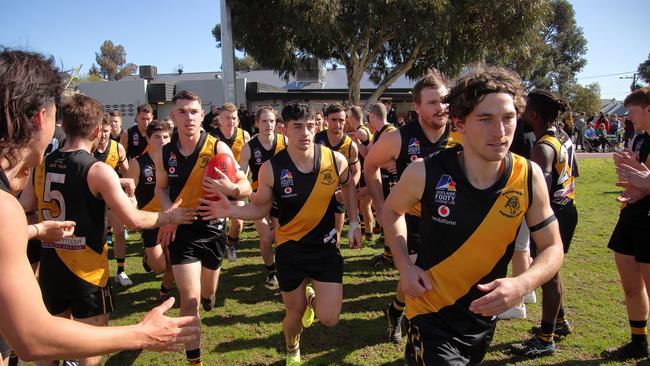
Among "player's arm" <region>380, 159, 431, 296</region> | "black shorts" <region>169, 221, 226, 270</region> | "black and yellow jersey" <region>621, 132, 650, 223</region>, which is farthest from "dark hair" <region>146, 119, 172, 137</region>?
"black and yellow jersey" <region>621, 132, 650, 223</region>

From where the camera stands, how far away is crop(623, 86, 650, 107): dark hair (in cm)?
391

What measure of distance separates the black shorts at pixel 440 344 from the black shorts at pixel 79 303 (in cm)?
237

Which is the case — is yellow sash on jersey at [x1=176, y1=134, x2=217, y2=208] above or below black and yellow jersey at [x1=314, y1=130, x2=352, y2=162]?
below

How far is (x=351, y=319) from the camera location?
17.1 ft

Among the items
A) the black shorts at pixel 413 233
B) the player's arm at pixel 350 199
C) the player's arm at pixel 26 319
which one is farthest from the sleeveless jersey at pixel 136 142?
the player's arm at pixel 26 319

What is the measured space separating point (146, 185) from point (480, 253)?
5.47m

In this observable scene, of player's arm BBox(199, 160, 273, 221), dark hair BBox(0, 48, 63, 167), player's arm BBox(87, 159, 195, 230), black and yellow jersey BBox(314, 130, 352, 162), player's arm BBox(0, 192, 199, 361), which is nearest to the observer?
player's arm BBox(0, 192, 199, 361)

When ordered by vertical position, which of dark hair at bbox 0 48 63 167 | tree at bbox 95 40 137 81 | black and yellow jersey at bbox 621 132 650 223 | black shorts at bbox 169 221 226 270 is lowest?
black shorts at bbox 169 221 226 270

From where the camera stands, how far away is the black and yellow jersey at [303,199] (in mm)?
4164

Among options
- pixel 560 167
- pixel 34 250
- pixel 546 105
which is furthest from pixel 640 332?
pixel 34 250

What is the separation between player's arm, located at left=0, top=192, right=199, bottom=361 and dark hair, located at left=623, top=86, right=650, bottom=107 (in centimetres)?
448

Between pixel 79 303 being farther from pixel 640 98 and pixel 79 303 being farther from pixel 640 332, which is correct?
pixel 640 98

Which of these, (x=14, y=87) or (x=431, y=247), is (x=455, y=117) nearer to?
(x=431, y=247)

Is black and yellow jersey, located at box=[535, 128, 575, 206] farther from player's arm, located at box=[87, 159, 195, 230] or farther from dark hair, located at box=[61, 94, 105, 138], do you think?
dark hair, located at box=[61, 94, 105, 138]
